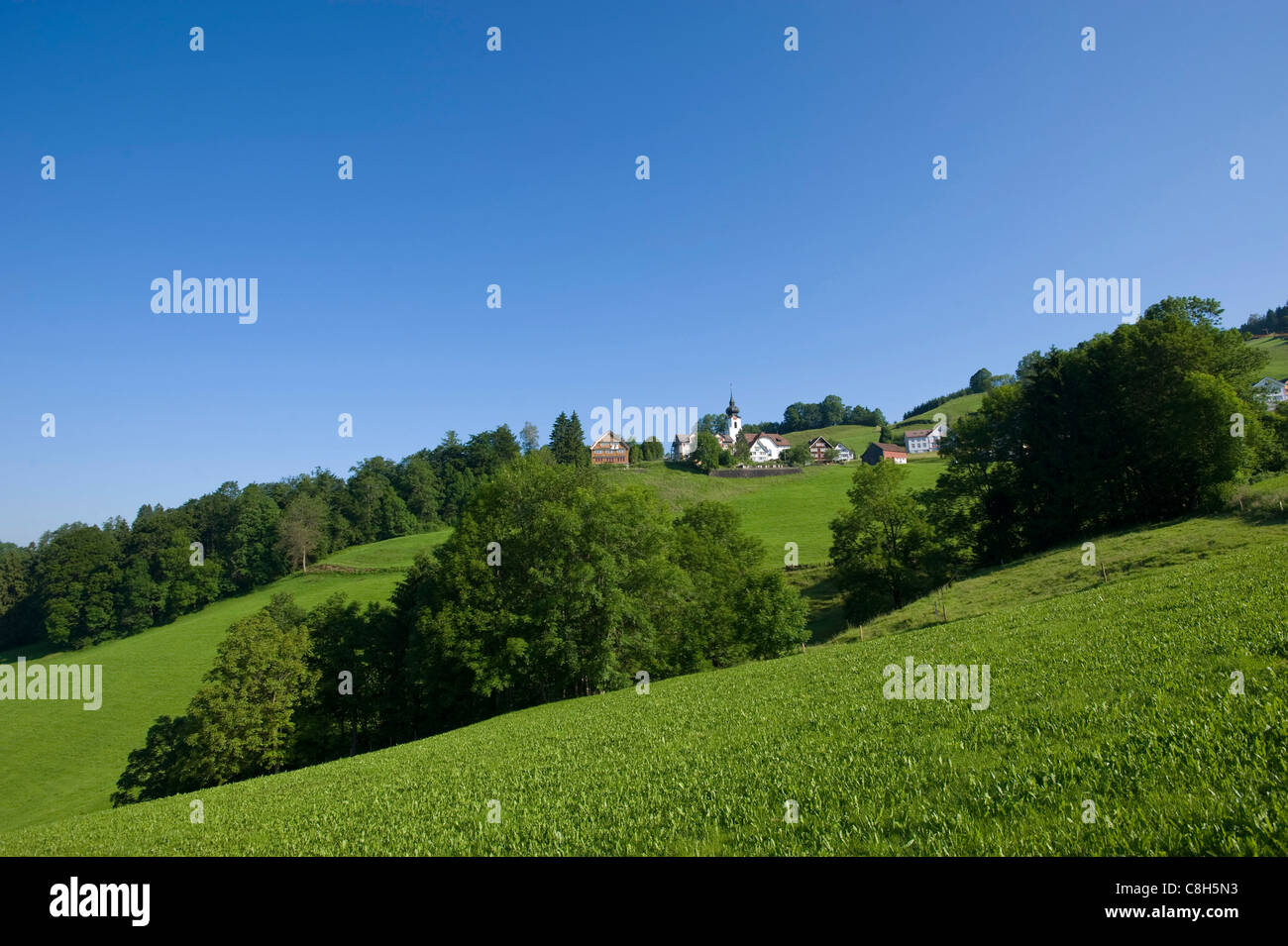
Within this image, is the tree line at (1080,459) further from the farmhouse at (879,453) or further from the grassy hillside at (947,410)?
the grassy hillside at (947,410)

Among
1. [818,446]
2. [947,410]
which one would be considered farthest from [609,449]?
[947,410]

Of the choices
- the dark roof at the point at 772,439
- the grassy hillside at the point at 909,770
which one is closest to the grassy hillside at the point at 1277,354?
the dark roof at the point at 772,439

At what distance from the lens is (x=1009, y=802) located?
6.93m

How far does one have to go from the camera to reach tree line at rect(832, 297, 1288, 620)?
42375mm

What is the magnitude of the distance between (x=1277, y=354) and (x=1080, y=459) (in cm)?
12617

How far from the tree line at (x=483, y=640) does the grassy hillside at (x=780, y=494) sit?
28.3 m

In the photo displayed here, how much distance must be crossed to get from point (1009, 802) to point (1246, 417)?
52.9 m

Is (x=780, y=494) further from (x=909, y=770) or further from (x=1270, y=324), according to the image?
(x=1270, y=324)

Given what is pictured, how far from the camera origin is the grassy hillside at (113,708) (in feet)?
144

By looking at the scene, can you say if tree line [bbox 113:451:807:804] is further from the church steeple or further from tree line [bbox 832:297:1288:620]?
the church steeple

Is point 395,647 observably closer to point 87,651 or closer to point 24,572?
point 87,651

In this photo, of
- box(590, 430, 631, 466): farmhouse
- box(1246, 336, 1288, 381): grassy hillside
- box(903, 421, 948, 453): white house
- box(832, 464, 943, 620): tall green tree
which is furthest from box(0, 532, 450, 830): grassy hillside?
box(1246, 336, 1288, 381): grassy hillside

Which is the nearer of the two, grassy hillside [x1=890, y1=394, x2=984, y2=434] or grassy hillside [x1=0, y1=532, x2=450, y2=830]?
grassy hillside [x1=0, y1=532, x2=450, y2=830]

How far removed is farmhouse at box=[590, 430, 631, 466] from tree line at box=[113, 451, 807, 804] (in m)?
104
